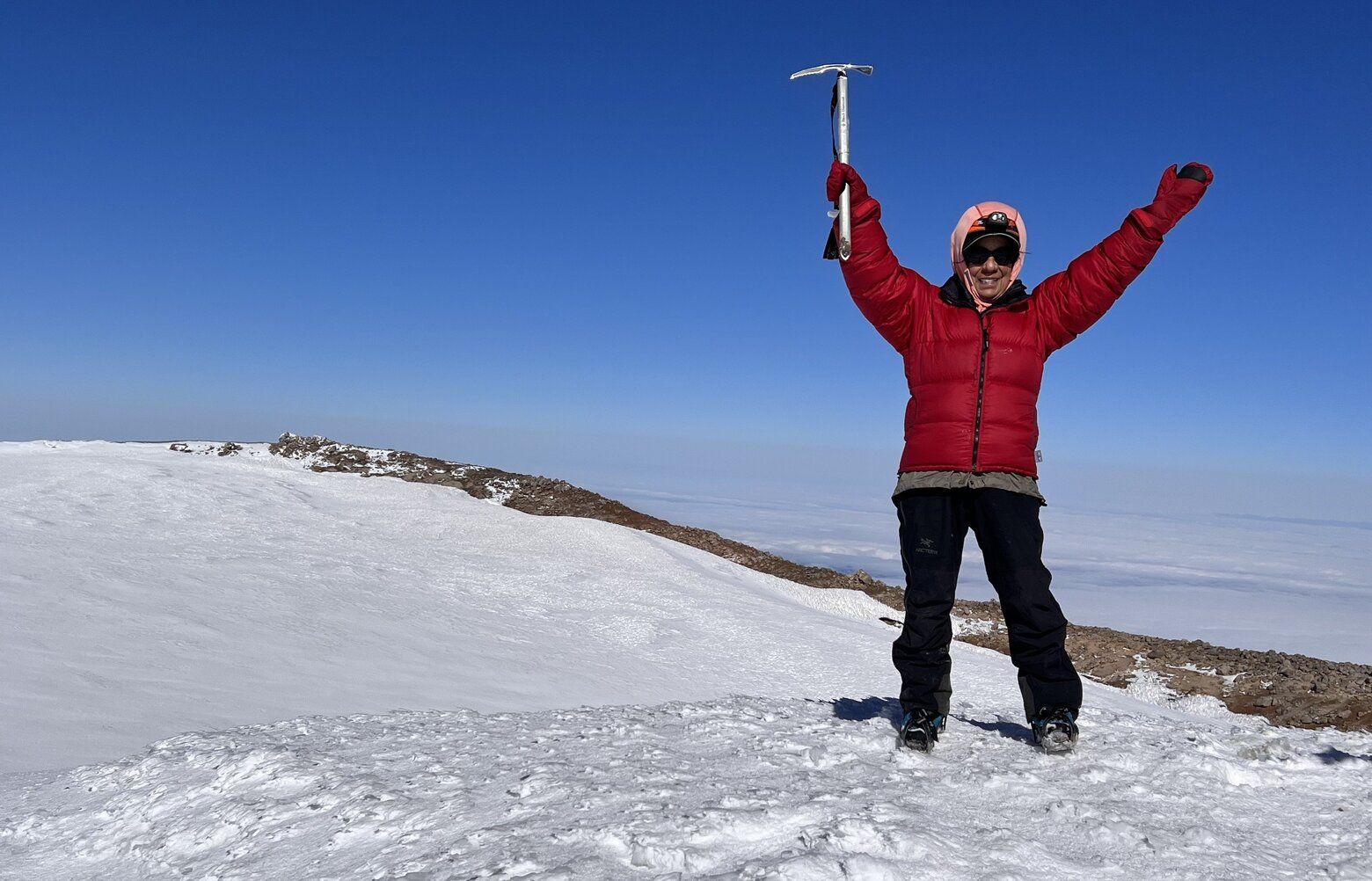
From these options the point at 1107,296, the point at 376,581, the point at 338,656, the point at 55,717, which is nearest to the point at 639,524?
the point at 376,581

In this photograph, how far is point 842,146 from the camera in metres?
3.50

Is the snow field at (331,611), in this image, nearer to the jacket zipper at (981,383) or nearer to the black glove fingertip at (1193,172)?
the jacket zipper at (981,383)

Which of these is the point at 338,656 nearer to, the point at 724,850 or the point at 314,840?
the point at 314,840

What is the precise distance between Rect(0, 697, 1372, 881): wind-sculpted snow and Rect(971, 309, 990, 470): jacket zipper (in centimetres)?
118

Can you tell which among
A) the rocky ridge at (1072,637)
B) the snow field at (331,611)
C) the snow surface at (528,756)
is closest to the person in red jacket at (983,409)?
the snow surface at (528,756)

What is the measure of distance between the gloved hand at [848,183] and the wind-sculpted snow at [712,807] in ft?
7.22

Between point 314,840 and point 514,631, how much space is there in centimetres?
584

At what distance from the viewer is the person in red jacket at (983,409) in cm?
336

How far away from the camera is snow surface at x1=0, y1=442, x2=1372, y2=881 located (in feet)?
7.63

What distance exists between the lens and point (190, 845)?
2.59 meters

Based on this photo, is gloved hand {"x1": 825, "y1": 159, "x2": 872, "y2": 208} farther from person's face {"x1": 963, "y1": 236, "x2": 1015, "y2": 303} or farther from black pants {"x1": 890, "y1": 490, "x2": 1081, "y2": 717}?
black pants {"x1": 890, "y1": 490, "x2": 1081, "y2": 717}

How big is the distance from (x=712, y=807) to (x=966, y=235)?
8.28ft

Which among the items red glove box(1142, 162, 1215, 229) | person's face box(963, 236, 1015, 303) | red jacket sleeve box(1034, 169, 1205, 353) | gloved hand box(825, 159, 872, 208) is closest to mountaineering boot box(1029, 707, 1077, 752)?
red jacket sleeve box(1034, 169, 1205, 353)

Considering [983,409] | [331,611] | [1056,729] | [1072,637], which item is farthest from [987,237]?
[1072,637]
